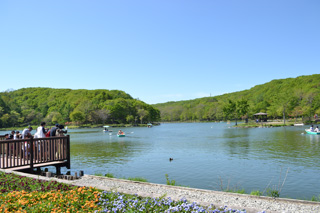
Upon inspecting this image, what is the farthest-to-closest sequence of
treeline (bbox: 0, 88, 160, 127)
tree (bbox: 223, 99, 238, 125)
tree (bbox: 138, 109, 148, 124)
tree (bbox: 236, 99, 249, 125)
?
tree (bbox: 138, 109, 148, 124)
treeline (bbox: 0, 88, 160, 127)
tree (bbox: 223, 99, 238, 125)
tree (bbox: 236, 99, 249, 125)

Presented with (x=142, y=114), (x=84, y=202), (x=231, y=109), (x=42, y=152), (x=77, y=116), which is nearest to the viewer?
(x=84, y=202)

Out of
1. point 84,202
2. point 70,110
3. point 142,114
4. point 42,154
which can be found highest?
point 70,110

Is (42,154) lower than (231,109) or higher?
lower

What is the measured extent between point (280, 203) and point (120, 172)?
11502 millimetres

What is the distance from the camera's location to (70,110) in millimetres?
142875

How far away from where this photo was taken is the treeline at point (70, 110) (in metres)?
121

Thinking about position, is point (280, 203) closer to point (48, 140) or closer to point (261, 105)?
Result: point (48, 140)

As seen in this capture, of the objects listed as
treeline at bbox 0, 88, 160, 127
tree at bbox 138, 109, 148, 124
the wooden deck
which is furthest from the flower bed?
tree at bbox 138, 109, 148, 124

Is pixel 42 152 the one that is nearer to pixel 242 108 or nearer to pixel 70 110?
pixel 242 108

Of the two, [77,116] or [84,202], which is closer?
[84,202]

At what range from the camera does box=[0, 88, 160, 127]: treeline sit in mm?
121000

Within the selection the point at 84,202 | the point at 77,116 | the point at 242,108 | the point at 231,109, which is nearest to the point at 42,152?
the point at 84,202

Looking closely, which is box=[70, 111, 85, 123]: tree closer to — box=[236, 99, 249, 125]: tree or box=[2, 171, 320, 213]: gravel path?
box=[236, 99, 249, 125]: tree

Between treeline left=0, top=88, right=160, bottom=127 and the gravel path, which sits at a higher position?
treeline left=0, top=88, right=160, bottom=127
